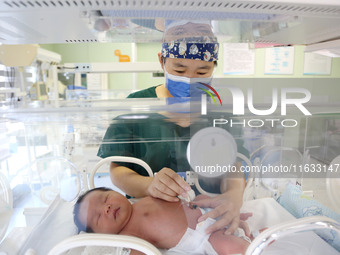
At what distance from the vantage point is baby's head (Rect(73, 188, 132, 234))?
3.00 ft

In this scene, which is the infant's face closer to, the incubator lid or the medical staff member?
the medical staff member

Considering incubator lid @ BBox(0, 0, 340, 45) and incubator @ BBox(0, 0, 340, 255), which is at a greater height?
incubator lid @ BBox(0, 0, 340, 45)

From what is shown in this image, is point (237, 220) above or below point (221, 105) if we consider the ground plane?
below

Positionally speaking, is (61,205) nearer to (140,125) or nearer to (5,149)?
(5,149)

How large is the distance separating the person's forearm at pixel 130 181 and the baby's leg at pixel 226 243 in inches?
11.9

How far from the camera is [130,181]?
1.00 metres

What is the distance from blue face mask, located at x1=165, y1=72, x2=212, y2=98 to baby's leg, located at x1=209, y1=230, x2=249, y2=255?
0.52 metres

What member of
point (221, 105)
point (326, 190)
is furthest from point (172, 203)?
point (326, 190)

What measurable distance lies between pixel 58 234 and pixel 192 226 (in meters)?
0.51

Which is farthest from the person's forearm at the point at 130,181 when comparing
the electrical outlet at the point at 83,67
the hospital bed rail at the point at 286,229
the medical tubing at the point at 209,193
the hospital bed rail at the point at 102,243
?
the electrical outlet at the point at 83,67

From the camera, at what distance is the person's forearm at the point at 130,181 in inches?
38.6

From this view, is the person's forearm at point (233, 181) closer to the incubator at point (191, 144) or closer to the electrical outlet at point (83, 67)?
the incubator at point (191, 144)

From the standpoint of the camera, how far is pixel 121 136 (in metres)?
0.94

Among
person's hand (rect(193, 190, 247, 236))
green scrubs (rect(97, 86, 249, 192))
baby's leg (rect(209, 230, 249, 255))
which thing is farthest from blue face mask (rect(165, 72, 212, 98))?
baby's leg (rect(209, 230, 249, 255))
